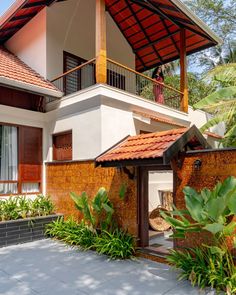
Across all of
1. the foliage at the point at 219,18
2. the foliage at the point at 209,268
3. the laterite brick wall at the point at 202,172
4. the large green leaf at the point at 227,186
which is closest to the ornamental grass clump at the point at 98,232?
the laterite brick wall at the point at 202,172

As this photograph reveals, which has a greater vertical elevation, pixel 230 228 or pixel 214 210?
pixel 214 210

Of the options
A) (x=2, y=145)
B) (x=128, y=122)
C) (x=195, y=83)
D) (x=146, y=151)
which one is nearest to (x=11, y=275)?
(x=146, y=151)

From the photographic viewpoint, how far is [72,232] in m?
9.28

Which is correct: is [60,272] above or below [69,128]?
Answer: below

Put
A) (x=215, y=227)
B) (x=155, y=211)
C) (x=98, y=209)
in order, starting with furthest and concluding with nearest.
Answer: (x=155, y=211) → (x=98, y=209) → (x=215, y=227)

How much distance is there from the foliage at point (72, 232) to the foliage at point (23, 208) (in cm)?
64

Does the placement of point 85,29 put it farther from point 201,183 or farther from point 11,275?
point 11,275

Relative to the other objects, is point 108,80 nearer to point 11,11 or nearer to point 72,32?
point 72,32

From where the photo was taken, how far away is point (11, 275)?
21.9 ft

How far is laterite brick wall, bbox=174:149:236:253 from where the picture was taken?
6355 mm

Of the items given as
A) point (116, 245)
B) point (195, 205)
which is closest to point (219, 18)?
point (116, 245)

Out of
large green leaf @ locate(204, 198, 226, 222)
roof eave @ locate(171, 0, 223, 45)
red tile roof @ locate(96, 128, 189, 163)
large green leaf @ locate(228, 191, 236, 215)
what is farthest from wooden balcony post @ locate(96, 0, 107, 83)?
large green leaf @ locate(228, 191, 236, 215)

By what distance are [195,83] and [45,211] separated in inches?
920

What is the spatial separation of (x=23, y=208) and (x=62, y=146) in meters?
3.22
